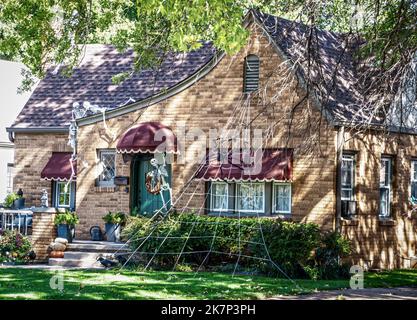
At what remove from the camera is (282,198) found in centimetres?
2562

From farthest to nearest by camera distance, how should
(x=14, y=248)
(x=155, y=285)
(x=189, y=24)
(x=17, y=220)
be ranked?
(x=17, y=220), (x=14, y=248), (x=155, y=285), (x=189, y=24)

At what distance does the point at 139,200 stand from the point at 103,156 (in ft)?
5.50

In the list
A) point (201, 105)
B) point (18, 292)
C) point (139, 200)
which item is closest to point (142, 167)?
point (139, 200)

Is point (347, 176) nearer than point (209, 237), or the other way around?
point (209, 237)

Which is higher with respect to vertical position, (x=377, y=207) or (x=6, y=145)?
(x=6, y=145)

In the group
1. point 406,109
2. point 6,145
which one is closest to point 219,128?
Result: point 406,109

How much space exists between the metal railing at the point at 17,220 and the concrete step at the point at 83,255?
278 cm

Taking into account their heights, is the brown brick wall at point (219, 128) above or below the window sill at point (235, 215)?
above

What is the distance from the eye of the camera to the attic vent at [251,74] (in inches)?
1019

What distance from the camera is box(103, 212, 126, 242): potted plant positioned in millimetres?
27530

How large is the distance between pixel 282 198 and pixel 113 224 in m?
4.94

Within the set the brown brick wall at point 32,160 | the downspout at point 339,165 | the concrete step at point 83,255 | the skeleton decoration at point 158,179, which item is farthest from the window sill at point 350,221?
the brown brick wall at point 32,160

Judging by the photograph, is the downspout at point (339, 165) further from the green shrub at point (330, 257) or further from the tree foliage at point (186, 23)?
the tree foliage at point (186, 23)

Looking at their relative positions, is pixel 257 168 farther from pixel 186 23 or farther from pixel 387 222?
pixel 186 23
